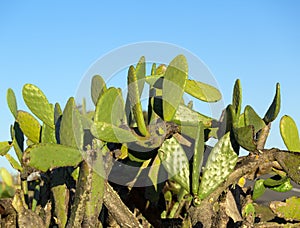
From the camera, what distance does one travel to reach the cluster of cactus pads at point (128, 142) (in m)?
0.93

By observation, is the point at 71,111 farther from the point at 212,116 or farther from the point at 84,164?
the point at 212,116

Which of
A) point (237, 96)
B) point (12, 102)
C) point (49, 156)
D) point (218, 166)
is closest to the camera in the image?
point (49, 156)

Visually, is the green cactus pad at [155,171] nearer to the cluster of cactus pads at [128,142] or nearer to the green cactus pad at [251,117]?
the cluster of cactus pads at [128,142]

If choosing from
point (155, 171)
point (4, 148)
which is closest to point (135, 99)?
point (155, 171)

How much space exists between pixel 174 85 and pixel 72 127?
25cm

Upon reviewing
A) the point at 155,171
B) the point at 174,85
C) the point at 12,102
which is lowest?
the point at 155,171

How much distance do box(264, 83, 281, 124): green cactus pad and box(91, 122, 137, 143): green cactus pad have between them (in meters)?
0.41

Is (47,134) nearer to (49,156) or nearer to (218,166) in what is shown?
(49,156)

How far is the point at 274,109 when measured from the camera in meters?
1.14

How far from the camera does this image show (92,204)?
952 millimetres

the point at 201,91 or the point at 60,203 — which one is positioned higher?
the point at 201,91

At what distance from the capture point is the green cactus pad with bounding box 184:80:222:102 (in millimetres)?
1149

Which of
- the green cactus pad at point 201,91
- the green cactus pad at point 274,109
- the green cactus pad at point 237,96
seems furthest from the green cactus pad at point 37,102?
the green cactus pad at point 274,109

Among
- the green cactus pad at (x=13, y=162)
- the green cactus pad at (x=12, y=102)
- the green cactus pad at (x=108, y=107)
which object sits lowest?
the green cactus pad at (x=13, y=162)
